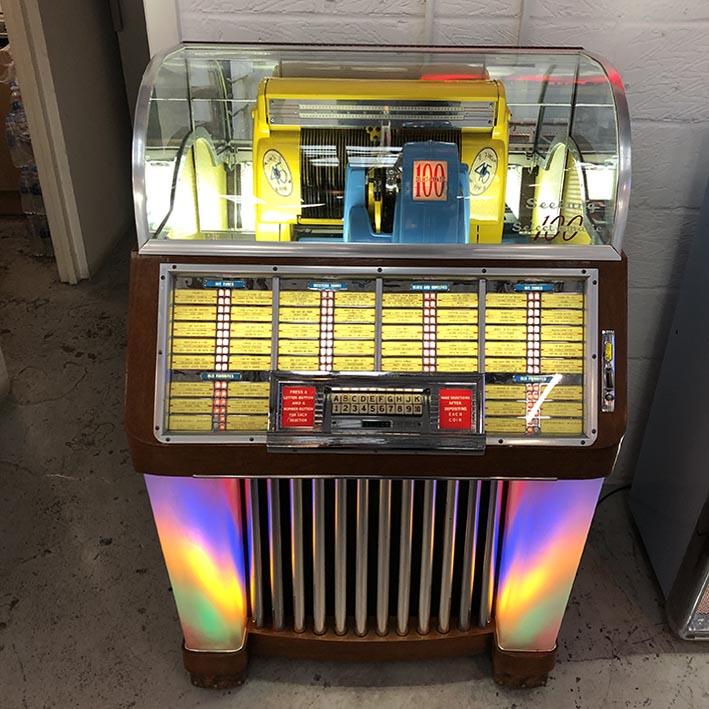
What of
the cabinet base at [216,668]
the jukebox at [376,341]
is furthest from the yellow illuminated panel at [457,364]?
the cabinet base at [216,668]

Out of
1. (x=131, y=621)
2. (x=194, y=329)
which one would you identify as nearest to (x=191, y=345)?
(x=194, y=329)

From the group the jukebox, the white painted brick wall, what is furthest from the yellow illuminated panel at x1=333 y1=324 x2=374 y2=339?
the white painted brick wall

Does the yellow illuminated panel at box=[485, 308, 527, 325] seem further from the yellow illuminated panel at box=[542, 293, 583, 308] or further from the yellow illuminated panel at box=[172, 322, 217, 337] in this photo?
the yellow illuminated panel at box=[172, 322, 217, 337]

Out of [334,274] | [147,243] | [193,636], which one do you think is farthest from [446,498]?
[147,243]

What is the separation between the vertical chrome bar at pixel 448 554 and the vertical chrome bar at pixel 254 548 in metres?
0.42

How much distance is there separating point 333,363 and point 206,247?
327mm

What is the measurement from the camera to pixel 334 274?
1.46 metres

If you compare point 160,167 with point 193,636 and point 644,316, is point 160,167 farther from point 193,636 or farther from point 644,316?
point 644,316

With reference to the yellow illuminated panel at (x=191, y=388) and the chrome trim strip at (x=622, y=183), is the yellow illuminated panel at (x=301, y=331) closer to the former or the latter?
the yellow illuminated panel at (x=191, y=388)

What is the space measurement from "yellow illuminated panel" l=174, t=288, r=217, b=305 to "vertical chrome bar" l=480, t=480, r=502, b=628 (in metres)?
0.69

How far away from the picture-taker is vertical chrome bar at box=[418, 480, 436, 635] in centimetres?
164

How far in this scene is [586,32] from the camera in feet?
6.22

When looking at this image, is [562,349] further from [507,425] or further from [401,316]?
[401,316]

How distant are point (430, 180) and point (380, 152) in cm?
17
